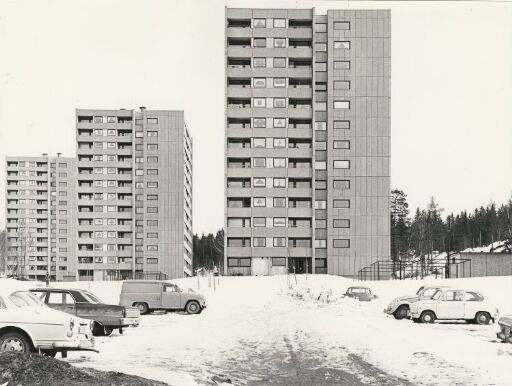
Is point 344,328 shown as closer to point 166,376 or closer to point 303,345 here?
point 303,345

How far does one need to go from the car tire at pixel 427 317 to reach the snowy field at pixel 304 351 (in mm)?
684

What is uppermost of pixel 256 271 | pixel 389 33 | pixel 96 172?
pixel 389 33

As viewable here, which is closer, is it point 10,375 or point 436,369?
point 10,375

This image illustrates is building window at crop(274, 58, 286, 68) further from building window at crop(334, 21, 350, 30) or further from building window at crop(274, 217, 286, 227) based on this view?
building window at crop(274, 217, 286, 227)

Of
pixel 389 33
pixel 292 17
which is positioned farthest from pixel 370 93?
pixel 292 17

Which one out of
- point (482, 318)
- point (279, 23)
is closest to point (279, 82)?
point (279, 23)

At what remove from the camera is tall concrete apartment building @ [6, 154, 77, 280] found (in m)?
148

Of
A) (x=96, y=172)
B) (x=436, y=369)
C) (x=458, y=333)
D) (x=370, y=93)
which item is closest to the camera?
(x=436, y=369)

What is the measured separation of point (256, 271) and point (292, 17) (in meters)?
31.5

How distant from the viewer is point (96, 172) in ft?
392

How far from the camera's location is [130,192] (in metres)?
121

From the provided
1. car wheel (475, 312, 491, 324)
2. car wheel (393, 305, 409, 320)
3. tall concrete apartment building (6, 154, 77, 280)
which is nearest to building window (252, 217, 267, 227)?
car wheel (393, 305, 409, 320)

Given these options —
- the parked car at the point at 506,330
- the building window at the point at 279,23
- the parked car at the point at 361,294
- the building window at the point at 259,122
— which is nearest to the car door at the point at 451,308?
the parked car at the point at 506,330

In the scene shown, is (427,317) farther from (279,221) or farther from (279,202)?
(279,202)
